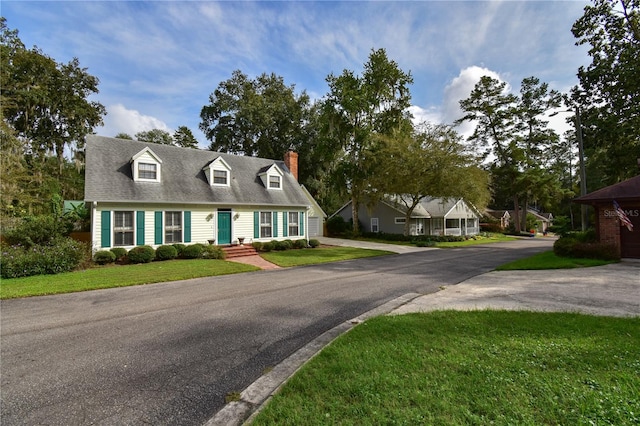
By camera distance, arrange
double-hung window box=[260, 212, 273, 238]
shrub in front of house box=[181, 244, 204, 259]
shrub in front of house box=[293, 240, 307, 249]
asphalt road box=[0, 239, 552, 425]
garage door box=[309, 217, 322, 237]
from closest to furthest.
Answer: asphalt road box=[0, 239, 552, 425] < shrub in front of house box=[181, 244, 204, 259] < double-hung window box=[260, 212, 273, 238] < shrub in front of house box=[293, 240, 307, 249] < garage door box=[309, 217, 322, 237]

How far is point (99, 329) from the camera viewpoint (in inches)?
225

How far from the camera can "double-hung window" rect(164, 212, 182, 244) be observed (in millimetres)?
16219

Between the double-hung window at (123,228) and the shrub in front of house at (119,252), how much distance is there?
597 millimetres

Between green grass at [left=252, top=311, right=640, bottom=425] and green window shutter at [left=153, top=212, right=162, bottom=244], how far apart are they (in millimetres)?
14007

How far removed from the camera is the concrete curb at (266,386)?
2996mm

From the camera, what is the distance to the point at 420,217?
32.0m

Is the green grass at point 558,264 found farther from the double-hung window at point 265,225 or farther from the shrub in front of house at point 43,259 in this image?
the shrub in front of house at point 43,259

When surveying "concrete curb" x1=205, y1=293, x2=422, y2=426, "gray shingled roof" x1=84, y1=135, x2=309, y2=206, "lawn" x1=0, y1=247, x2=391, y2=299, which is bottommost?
"concrete curb" x1=205, y1=293, x2=422, y2=426

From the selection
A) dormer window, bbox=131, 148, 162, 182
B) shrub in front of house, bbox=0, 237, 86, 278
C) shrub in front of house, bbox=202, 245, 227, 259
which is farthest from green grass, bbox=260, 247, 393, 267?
shrub in front of house, bbox=0, 237, 86, 278

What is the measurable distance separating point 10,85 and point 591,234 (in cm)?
4107

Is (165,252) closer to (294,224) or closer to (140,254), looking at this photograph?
(140,254)

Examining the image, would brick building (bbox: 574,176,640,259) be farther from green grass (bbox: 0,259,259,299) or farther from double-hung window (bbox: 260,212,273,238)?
double-hung window (bbox: 260,212,273,238)

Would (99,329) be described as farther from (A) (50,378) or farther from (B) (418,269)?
(B) (418,269)

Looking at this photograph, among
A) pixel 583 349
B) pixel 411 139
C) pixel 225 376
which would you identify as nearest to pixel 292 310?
pixel 225 376
